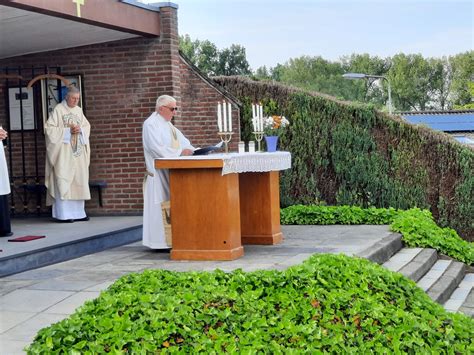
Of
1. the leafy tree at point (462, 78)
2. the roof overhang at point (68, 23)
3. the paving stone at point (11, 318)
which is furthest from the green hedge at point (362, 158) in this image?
the leafy tree at point (462, 78)

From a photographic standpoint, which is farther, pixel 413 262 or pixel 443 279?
pixel 413 262

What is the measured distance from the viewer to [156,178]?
910 centimetres

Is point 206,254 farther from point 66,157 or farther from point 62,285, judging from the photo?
point 66,157

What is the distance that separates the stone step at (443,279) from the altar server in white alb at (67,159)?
5.30 m

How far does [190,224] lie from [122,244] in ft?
7.07

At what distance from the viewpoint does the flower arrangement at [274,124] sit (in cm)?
1254

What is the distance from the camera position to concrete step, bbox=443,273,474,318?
8305 millimetres

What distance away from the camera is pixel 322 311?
5746mm

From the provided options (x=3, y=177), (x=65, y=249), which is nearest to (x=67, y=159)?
(x=3, y=177)

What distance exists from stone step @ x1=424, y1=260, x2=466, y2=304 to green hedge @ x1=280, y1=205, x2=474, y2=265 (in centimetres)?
40

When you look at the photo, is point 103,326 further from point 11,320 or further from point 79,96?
point 79,96

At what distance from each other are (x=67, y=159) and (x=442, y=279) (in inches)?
226

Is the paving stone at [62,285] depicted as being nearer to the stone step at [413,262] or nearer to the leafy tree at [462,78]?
the stone step at [413,262]

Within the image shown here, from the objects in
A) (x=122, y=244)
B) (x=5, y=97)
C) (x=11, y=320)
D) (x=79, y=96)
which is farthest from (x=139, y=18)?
(x=11, y=320)
